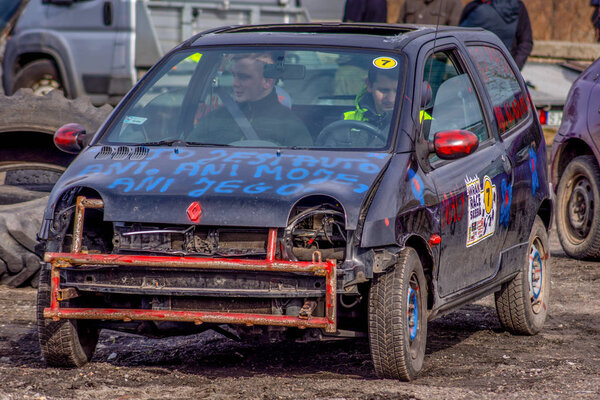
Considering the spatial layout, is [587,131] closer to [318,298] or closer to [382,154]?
[382,154]

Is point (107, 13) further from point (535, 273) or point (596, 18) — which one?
point (535, 273)

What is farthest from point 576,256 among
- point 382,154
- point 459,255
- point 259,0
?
point 259,0

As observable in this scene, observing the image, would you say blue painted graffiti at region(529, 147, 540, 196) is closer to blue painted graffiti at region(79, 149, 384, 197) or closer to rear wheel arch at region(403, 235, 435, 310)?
rear wheel arch at region(403, 235, 435, 310)

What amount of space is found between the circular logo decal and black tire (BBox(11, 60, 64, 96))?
10169mm

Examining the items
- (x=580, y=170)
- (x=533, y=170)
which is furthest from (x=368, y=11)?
(x=533, y=170)

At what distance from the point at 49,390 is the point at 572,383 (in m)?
2.56

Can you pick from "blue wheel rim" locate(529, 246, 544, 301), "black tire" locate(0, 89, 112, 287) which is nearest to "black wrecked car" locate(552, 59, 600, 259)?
"blue wheel rim" locate(529, 246, 544, 301)

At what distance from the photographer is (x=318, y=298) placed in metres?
5.25

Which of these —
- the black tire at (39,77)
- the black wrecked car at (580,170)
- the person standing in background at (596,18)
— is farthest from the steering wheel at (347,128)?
the person standing in background at (596,18)

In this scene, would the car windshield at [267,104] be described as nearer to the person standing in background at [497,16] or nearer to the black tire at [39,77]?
the person standing in background at [497,16]

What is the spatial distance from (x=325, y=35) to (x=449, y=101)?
804 millimetres

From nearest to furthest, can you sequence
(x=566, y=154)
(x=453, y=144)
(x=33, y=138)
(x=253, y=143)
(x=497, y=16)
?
(x=453, y=144) < (x=253, y=143) < (x=33, y=138) < (x=566, y=154) < (x=497, y=16)

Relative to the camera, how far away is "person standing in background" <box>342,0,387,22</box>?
13824 millimetres

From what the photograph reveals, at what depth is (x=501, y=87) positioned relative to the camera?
738 cm
